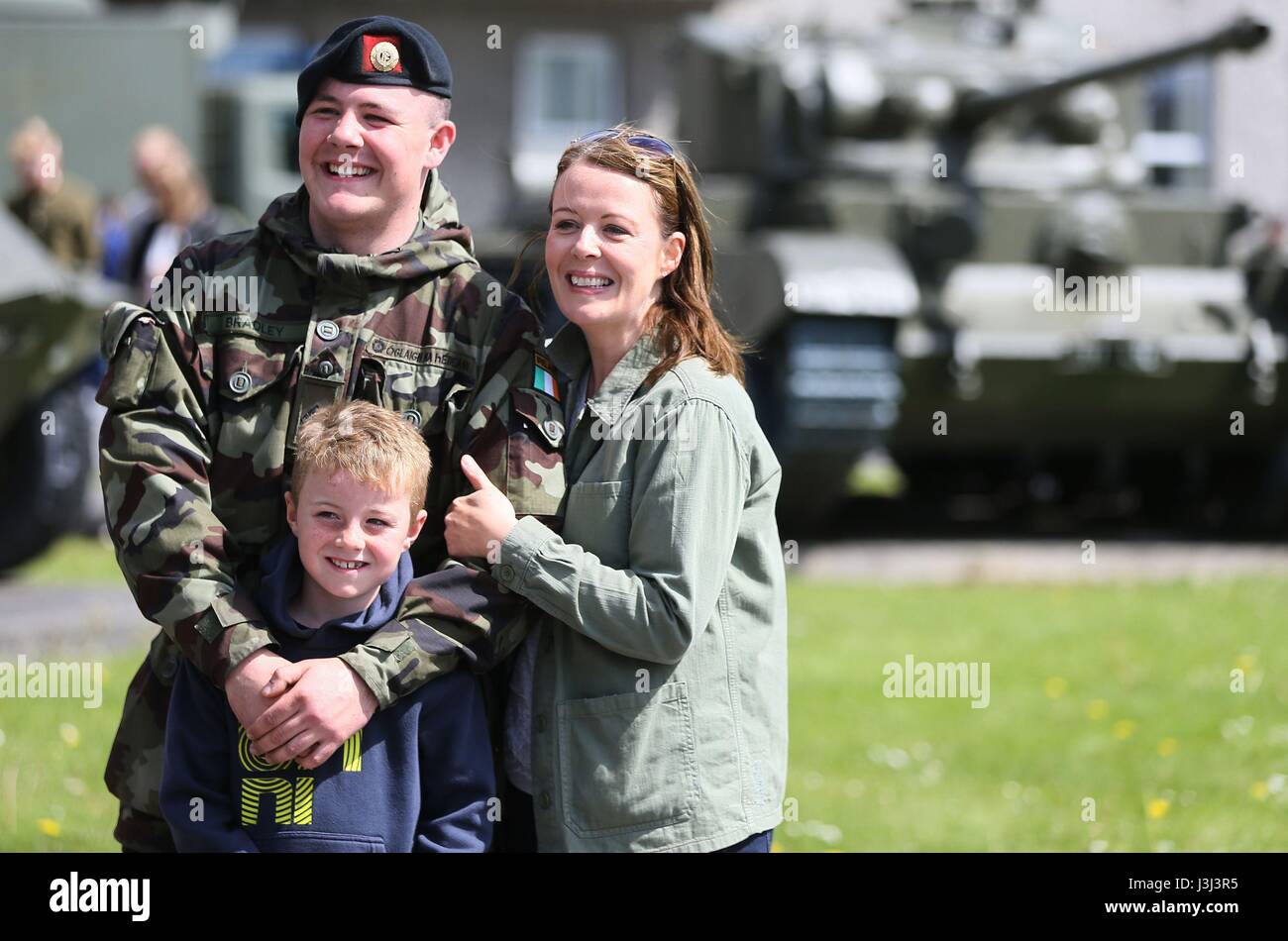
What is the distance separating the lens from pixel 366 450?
9.62 ft

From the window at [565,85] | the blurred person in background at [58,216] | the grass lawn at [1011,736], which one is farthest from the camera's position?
the window at [565,85]

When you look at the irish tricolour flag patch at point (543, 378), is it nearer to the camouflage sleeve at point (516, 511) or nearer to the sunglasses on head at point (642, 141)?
the camouflage sleeve at point (516, 511)

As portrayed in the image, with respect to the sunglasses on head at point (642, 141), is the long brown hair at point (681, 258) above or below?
below

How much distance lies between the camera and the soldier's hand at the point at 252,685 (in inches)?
113

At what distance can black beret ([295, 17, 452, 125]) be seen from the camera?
120 inches

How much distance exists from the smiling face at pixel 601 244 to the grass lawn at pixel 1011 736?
182 cm

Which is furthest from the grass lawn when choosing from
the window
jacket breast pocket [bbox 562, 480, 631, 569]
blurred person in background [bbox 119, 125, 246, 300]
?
the window

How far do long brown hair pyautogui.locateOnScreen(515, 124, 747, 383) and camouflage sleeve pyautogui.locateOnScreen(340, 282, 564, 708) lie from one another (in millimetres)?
233

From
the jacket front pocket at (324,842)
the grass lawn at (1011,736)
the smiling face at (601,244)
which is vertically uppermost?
the smiling face at (601,244)

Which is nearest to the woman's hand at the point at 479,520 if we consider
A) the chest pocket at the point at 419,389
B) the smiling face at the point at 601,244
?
the chest pocket at the point at 419,389

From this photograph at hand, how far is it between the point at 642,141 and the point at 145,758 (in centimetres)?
142

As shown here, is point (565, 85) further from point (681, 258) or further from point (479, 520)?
point (479, 520)

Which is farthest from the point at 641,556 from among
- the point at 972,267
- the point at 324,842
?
the point at 972,267

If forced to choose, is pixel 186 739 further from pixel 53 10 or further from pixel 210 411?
pixel 53 10
